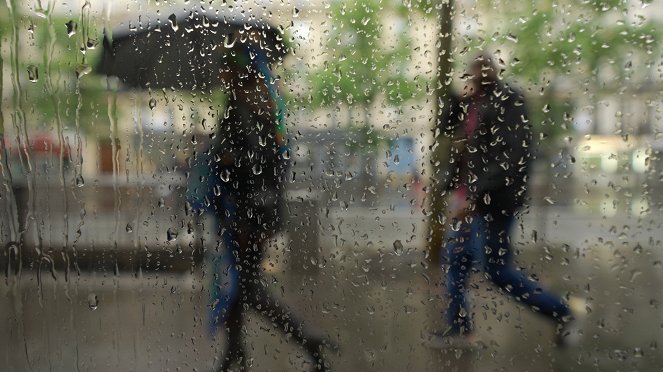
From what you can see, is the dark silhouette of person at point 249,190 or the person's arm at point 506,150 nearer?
the person's arm at point 506,150

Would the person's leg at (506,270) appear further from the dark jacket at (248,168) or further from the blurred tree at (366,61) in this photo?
the dark jacket at (248,168)

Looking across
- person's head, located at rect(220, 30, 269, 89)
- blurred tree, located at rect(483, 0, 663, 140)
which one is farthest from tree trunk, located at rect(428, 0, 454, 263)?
person's head, located at rect(220, 30, 269, 89)

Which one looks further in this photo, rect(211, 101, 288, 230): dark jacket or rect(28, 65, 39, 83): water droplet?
rect(28, 65, 39, 83): water droplet

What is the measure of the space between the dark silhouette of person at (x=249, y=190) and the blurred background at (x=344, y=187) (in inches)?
1.5

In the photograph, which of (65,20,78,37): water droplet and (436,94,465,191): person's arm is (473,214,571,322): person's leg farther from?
(65,20,78,37): water droplet

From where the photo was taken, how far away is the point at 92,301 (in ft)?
4.72

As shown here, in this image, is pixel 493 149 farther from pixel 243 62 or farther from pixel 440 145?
pixel 243 62

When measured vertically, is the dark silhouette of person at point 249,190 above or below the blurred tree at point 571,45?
below

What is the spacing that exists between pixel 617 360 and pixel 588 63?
759 mm

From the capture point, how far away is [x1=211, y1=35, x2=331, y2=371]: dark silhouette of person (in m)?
1.34

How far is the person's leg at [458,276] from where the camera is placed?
49.8 inches

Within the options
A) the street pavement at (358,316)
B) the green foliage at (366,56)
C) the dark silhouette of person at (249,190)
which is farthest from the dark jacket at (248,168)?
the green foliage at (366,56)

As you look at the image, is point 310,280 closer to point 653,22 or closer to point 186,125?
point 186,125

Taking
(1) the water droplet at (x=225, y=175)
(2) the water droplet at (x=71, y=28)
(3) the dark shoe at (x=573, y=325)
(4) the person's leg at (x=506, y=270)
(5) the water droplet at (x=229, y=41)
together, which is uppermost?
(2) the water droplet at (x=71, y=28)
